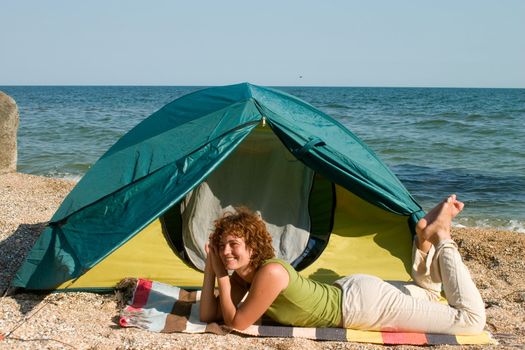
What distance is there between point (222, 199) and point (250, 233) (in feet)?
5.24

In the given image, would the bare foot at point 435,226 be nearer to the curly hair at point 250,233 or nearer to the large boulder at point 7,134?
the curly hair at point 250,233

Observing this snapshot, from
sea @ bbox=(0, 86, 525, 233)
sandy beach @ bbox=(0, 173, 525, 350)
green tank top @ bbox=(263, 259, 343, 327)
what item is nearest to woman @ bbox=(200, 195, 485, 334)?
green tank top @ bbox=(263, 259, 343, 327)

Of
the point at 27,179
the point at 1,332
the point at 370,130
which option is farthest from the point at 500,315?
the point at 370,130

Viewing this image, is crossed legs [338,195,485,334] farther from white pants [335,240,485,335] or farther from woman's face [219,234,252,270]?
woman's face [219,234,252,270]

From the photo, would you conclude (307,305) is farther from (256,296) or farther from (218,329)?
(218,329)

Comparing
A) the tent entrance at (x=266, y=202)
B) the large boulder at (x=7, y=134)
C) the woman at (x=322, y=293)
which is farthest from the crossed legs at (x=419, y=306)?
the large boulder at (x=7, y=134)

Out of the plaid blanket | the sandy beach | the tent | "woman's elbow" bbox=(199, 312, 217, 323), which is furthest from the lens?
the tent

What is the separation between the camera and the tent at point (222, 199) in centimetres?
433

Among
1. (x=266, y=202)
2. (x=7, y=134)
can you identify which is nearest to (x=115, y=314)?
(x=266, y=202)

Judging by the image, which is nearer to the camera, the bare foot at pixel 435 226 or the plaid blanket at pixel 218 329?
the plaid blanket at pixel 218 329

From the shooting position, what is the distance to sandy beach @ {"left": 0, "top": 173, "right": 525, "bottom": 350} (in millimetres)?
3764

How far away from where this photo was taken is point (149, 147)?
15.5 ft

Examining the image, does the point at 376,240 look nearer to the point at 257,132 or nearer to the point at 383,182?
the point at 383,182

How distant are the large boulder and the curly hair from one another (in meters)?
7.63
